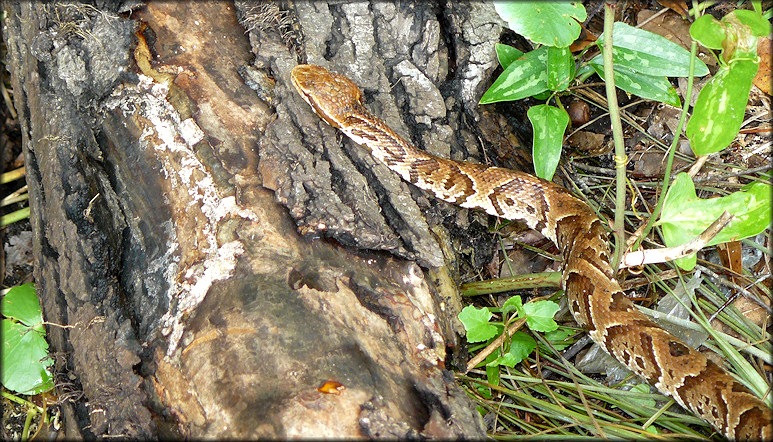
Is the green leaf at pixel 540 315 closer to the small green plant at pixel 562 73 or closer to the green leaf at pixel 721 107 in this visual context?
the small green plant at pixel 562 73

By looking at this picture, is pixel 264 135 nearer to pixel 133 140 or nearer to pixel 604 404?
pixel 133 140

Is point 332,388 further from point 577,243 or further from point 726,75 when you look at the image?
point 726,75

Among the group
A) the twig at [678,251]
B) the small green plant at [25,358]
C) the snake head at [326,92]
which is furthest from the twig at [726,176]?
the small green plant at [25,358]

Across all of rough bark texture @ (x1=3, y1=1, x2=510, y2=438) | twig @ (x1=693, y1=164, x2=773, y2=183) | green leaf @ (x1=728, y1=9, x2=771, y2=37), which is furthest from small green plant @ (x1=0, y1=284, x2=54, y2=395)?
twig @ (x1=693, y1=164, x2=773, y2=183)

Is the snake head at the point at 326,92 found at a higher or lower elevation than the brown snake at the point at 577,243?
higher

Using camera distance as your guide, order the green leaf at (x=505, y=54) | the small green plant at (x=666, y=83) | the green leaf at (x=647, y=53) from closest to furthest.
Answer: the small green plant at (x=666, y=83), the green leaf at (x=647, y=53), the green leaf at (x=505, y=54)

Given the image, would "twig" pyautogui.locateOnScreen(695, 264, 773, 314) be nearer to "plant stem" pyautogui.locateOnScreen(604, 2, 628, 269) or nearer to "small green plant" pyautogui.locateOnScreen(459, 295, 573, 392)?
"plant stem" pyautogui.locateOnScreen(604, 2, 628, 269)
